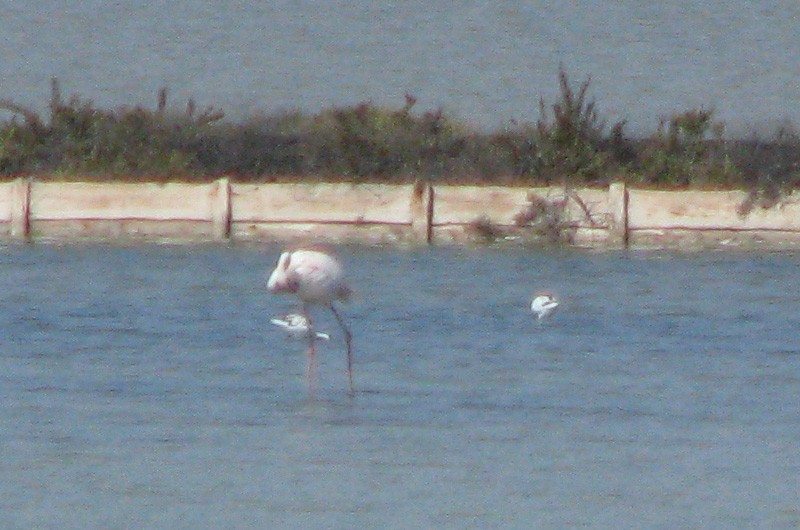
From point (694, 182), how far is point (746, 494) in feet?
49.7

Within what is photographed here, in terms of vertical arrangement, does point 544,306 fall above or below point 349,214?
below

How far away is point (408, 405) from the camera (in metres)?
12.1

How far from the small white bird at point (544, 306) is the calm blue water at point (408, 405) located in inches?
3.5

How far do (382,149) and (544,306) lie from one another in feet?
30.5

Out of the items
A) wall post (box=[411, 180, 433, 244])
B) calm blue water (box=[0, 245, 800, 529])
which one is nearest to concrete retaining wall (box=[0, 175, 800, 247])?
wall post (box=[411, 180, 433, 244])

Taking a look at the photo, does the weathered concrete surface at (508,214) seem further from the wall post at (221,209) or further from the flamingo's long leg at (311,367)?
the flamingo's long leg at (311,367)

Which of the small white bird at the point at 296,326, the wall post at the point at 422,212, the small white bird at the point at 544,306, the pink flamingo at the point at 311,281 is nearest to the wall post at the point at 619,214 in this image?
the wall post at the point at 422,212

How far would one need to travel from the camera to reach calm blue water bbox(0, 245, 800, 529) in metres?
9.41

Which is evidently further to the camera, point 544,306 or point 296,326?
point 544,306

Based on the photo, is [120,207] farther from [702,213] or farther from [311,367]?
[311,367]

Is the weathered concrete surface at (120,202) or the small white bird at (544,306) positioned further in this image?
the weathered concrete surface at (120,202)

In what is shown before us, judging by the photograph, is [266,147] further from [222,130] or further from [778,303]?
[778,303]

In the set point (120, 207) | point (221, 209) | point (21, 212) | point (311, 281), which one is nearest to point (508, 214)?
point (221, 209)

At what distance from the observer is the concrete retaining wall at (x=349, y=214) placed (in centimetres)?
2266
